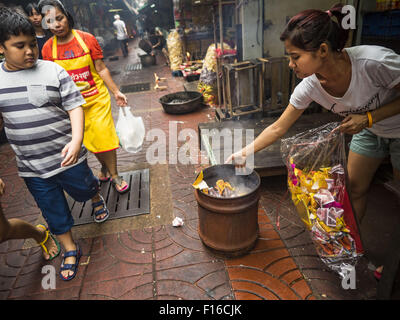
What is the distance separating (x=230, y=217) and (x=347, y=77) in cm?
145

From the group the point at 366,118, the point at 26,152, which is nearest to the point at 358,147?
the point at 366,118

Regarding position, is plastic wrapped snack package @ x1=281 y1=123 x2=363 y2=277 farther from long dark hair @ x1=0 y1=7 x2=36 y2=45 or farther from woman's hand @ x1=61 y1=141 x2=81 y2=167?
long dark hair @ x1=0 y1=7 x2=36 y2=45

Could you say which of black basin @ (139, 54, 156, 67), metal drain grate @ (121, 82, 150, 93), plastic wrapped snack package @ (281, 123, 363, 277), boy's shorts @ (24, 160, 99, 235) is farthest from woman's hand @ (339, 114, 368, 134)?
black basin @ (139, 54, 156, 67)

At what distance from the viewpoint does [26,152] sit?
2.28 m

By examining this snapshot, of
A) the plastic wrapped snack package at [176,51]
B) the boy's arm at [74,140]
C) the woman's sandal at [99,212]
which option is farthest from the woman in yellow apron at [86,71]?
the plastic wrapped snack package at [176,51]

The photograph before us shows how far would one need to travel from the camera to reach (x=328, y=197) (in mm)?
2215

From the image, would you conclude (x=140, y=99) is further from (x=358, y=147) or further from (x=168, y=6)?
(x=168, y=6)

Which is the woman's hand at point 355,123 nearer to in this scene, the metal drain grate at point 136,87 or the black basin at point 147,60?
the metal drain grate at point 136,87

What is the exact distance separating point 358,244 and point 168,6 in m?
18.2

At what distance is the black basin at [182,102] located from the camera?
639 centimetres

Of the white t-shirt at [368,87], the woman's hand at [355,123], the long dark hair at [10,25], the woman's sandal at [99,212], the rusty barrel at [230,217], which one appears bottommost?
the woman's sandal at [99,212]

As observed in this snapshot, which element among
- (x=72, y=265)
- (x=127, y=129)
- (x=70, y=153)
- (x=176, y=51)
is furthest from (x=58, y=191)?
(x=176, y=51)

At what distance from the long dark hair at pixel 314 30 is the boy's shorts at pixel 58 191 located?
2175mm

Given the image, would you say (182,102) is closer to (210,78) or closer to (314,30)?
(210,78)
